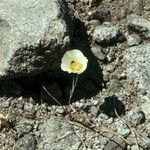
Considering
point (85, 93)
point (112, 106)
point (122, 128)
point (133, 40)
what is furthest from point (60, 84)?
point (133, 40)

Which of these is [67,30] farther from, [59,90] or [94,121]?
[94,121]

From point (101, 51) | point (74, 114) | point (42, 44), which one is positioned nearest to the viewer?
point (42, 44)

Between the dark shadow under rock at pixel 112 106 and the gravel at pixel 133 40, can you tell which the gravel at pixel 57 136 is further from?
the gravel at pixel 133 40

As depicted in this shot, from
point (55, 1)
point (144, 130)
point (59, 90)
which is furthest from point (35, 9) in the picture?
point (144, 130)

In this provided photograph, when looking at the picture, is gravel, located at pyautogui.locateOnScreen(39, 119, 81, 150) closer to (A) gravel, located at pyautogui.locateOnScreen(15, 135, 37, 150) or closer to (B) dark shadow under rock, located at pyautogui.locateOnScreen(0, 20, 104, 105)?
(A) gravel, located at pyautogui.locateOnScreen(15, 135, 37, 150)

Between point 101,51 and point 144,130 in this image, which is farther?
point 101,51

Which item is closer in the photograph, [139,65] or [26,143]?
[26,143]

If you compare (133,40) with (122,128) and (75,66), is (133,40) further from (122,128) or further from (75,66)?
(122,128)
